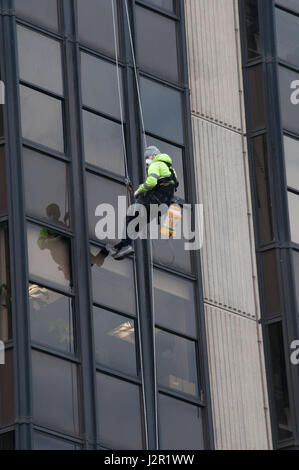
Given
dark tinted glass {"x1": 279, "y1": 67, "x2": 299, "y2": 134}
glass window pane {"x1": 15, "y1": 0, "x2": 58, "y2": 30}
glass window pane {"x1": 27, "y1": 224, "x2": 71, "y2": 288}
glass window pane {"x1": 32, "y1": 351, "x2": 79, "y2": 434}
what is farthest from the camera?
dark tinted glass {"x1": 279, "y1": 67, "x2": 299, "y2": 134}

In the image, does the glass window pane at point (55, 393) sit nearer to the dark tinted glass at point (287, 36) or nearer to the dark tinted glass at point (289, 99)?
the dark tinted glass at point (289, 99)

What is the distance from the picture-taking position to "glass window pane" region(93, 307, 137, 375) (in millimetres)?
28422

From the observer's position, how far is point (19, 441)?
26578mm

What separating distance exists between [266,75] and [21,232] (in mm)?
7496

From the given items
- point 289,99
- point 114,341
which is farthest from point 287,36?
point 114,341

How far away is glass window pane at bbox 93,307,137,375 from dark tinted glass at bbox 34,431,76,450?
1.77 meters

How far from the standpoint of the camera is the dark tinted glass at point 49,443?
26.8 metres

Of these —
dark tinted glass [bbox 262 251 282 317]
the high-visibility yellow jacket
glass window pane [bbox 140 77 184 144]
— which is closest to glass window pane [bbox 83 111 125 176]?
glass window pane [bbox 140 77 184 144]

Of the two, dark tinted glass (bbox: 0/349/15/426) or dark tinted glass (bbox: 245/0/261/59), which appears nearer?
dark tinted glass (bbox: 0/349/15/426)

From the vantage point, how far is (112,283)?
29.0 meters

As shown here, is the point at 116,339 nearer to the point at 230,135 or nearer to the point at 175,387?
the point at 175,387

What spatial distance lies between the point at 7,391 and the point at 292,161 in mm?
8699

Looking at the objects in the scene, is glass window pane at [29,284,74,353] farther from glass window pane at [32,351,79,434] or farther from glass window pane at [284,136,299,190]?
glass window pane at [284,136,299,190]

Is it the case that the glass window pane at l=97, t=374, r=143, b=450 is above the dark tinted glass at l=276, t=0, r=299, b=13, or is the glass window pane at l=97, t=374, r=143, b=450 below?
below
